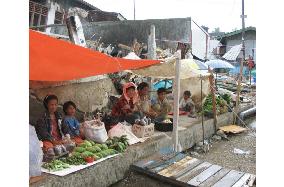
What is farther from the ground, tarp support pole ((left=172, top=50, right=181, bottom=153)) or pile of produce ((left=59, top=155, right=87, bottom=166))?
tarp support pole ((left=172, top=50, right=181, bottom=153))

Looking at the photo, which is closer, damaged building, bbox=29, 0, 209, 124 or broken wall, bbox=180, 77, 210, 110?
damaged building, bbox=29, 0, 209, 124

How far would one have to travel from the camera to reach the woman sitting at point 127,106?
7.00m

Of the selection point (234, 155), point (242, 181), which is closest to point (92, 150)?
point (242, 181)

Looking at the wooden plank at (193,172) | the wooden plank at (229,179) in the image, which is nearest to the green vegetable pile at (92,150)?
the wooden plank at (193,172)

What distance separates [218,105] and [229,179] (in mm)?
5209

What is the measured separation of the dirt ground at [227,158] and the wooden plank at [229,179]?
2.56 ft

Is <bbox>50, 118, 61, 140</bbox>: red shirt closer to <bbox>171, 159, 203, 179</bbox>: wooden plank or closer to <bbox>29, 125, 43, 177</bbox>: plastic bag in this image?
<bbox>29, 125, 43, 177</bbox>: plastic bag

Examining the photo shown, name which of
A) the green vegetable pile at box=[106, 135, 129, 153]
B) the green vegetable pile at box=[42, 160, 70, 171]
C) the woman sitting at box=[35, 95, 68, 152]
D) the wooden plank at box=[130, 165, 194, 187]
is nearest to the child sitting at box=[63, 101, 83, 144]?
the woman sitting at box=[35, 95, 68, 152]

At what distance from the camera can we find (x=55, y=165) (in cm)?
470

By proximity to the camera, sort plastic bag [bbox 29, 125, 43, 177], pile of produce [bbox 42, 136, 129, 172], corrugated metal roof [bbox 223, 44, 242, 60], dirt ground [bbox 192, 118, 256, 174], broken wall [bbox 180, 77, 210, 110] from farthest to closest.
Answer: corrugated metal roof [bbox 223, 44, 242, 60] < broken wall [bbox 180, 77, 210, 110] < dirt ground [bbox 192, 118, 256, 174] < pile of produce [bbox 42, 136, 129, 172] < plastic bag [bbox 29, 125, 43, 177]

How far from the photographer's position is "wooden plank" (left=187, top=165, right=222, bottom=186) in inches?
201

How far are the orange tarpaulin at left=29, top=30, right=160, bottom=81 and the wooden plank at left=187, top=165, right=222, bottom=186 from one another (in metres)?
2.07

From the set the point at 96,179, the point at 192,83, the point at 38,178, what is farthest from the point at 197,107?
the point at 38,178

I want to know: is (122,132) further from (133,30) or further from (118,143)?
(133,30)
